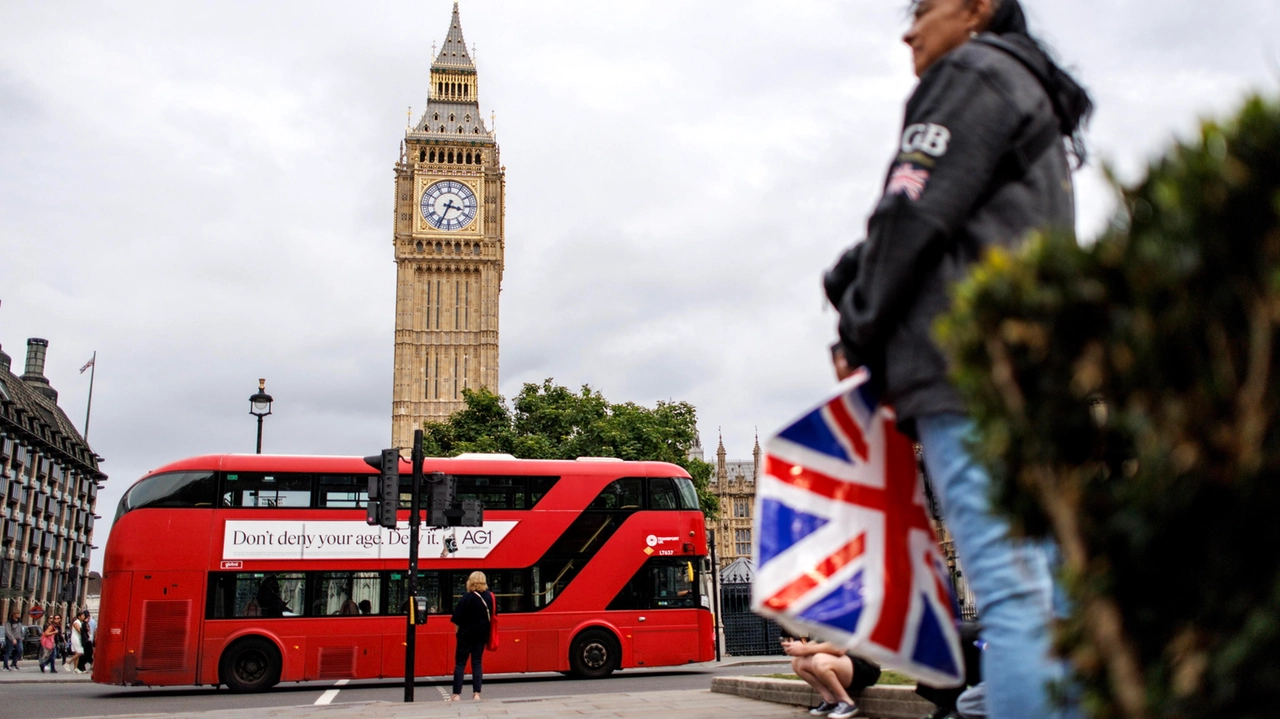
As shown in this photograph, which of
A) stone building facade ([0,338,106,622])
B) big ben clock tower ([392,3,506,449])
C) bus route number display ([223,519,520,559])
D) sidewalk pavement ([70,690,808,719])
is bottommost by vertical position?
sidewalk pavement ([70,690,808,719])

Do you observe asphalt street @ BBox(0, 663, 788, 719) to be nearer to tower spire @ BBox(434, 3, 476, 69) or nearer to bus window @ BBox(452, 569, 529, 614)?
bus window @ BBox(452, 569, 529, 614)

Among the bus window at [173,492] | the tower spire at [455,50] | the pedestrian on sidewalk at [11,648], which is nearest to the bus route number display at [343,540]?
the bus window at [173,492]

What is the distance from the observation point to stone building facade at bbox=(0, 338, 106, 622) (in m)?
49.7

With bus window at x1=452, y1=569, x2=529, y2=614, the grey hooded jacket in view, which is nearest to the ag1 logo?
the grey hooded jacket

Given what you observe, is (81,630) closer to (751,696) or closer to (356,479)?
(356,479)

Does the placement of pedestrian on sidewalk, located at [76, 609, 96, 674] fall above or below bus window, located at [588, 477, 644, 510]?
below

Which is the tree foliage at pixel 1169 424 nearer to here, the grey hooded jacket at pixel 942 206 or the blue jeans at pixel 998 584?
the blue jeans at pixel 998 584

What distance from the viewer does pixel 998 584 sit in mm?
1819

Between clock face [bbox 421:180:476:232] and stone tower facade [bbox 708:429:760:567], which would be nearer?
clock face [bbox 421:180:476:232]

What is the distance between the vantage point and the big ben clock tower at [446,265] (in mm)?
73875

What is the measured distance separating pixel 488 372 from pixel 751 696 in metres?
66.5

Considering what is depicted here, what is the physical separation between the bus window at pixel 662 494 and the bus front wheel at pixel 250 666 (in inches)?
246

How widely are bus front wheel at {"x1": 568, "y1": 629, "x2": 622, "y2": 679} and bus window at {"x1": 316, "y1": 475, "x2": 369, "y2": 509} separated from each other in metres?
4.08

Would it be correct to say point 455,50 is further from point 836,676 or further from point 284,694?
point 836,676
